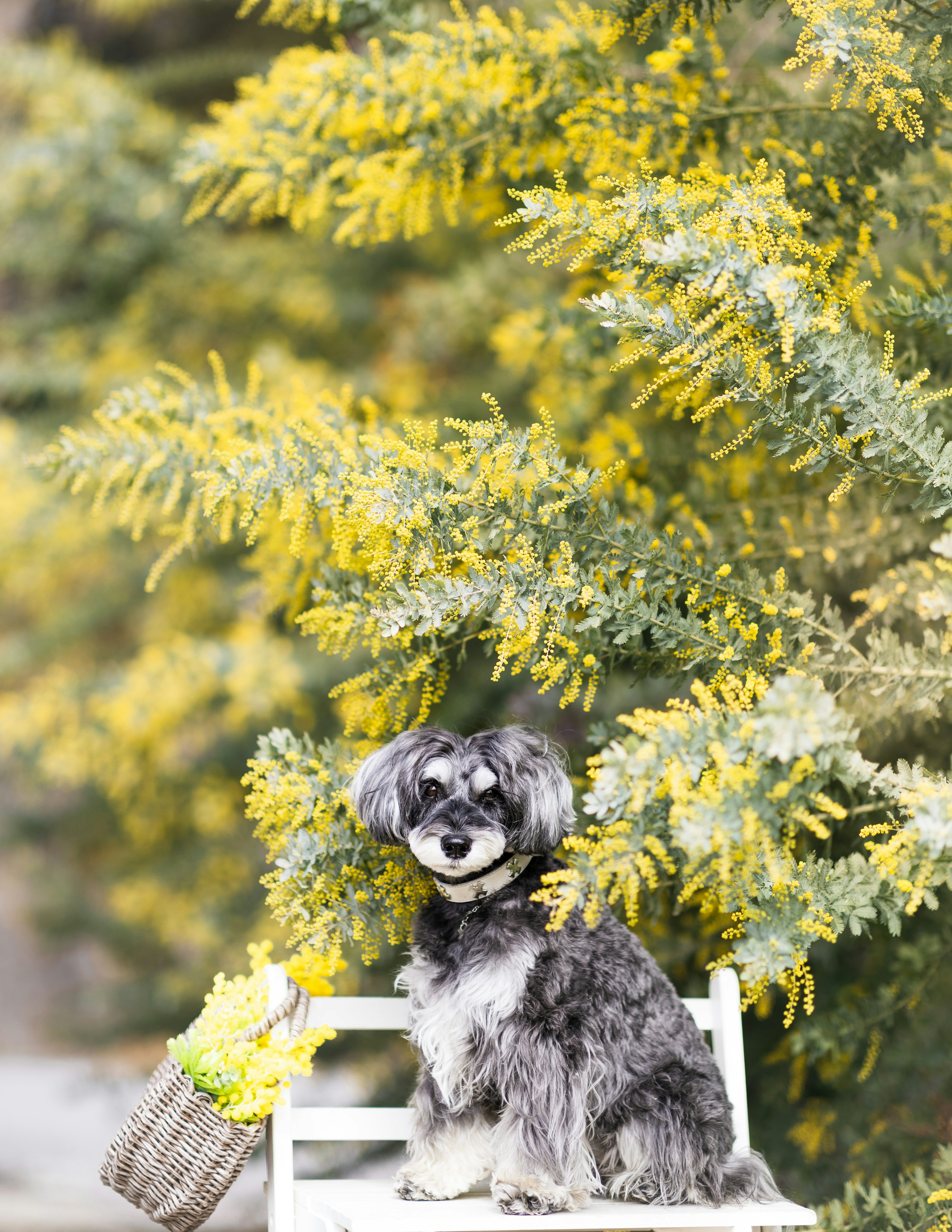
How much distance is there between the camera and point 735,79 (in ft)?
6.41

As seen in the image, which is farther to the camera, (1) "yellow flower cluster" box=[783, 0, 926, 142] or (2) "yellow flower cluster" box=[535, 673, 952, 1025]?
(1) "yellow flower cluster" box=[783, 0, 926, 142]

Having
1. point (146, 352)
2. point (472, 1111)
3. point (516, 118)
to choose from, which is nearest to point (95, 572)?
point (146, 352)

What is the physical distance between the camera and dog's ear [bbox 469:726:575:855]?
128 cm

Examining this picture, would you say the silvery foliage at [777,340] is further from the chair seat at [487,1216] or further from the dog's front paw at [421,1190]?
the dog's front paw at [421,1190]

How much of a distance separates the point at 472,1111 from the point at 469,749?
0.44 meters

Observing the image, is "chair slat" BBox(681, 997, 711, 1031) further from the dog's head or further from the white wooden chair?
the dog's head

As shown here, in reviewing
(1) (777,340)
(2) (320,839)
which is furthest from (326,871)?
(1) (777,340)

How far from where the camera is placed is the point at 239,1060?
4.18 feet

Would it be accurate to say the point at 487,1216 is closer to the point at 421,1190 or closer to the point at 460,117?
the point at 421,1190

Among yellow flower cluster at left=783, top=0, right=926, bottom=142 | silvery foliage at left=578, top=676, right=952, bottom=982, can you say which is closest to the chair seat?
silvery foliage at left=578, top=676, right=952, bottom=982

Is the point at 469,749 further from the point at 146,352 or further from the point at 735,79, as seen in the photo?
the point at 146,352

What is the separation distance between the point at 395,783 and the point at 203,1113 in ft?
1.42

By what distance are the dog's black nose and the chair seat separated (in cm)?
38

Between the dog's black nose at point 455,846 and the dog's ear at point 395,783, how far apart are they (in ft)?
0.29
